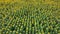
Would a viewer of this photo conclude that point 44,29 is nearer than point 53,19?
Yes

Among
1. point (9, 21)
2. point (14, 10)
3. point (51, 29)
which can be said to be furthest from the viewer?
point (14, 10)

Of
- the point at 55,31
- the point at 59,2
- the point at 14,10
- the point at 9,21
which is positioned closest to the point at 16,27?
the point at 9,21

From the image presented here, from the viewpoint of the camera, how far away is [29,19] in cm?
866

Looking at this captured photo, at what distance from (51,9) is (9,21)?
309 cm

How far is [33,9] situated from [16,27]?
3.25 meters

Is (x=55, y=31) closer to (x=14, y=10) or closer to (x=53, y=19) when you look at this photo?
(x=53, y=19)

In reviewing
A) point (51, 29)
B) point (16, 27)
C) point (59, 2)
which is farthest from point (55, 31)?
point (59, 2)

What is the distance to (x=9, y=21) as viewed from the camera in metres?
8.36

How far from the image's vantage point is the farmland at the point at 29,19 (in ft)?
23.7

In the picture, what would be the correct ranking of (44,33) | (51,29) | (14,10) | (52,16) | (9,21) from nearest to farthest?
(44,33) → (51,29) → (9,21) → (52,16) → (14,10)

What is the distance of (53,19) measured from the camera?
866 cm

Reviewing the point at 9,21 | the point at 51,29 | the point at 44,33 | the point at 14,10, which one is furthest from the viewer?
the point at 14,10

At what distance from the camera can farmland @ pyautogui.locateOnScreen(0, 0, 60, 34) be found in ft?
23.7

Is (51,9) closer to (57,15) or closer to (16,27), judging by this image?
(57,15)
